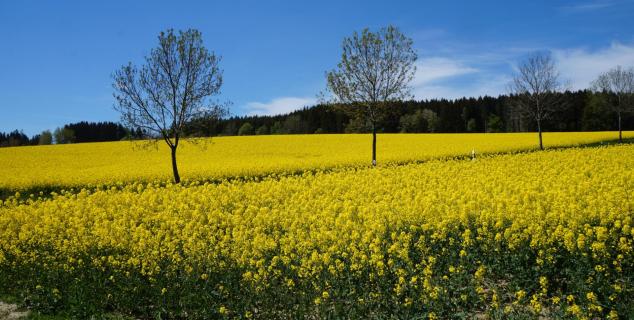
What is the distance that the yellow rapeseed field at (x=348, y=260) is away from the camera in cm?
751

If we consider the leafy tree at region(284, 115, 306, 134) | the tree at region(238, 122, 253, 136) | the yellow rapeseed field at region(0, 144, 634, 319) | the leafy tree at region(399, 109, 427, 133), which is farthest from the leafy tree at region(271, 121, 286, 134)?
the yellow rapeseed field at region(0, 144, 634, 319)

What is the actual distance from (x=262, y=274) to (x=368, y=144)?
4205 cm

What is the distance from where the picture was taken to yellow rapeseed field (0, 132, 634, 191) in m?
26.7

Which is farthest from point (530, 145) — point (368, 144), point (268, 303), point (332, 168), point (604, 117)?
point (604, 117)

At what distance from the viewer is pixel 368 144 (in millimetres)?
49812

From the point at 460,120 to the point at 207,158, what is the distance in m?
81.0

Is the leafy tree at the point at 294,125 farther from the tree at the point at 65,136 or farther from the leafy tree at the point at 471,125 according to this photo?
the tree at the point at 65,136

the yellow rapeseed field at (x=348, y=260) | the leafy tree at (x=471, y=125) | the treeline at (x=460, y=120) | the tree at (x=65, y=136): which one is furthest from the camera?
the leafy tree at (x=471, y=125)

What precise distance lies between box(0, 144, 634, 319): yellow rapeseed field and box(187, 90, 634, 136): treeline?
72.6 m

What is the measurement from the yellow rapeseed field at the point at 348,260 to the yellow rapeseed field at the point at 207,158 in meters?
12.0

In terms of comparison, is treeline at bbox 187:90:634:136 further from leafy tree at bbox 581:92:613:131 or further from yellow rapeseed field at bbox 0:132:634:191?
yellow rapeseed field at bbox 0:132:634:191

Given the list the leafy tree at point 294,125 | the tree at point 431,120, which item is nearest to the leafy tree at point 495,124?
the tree at point 431,120

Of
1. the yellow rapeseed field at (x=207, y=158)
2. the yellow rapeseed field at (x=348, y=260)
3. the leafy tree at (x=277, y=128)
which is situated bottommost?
the yellow rapeseed field at (x=348, y=260)

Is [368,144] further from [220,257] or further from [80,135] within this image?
[80,135]
